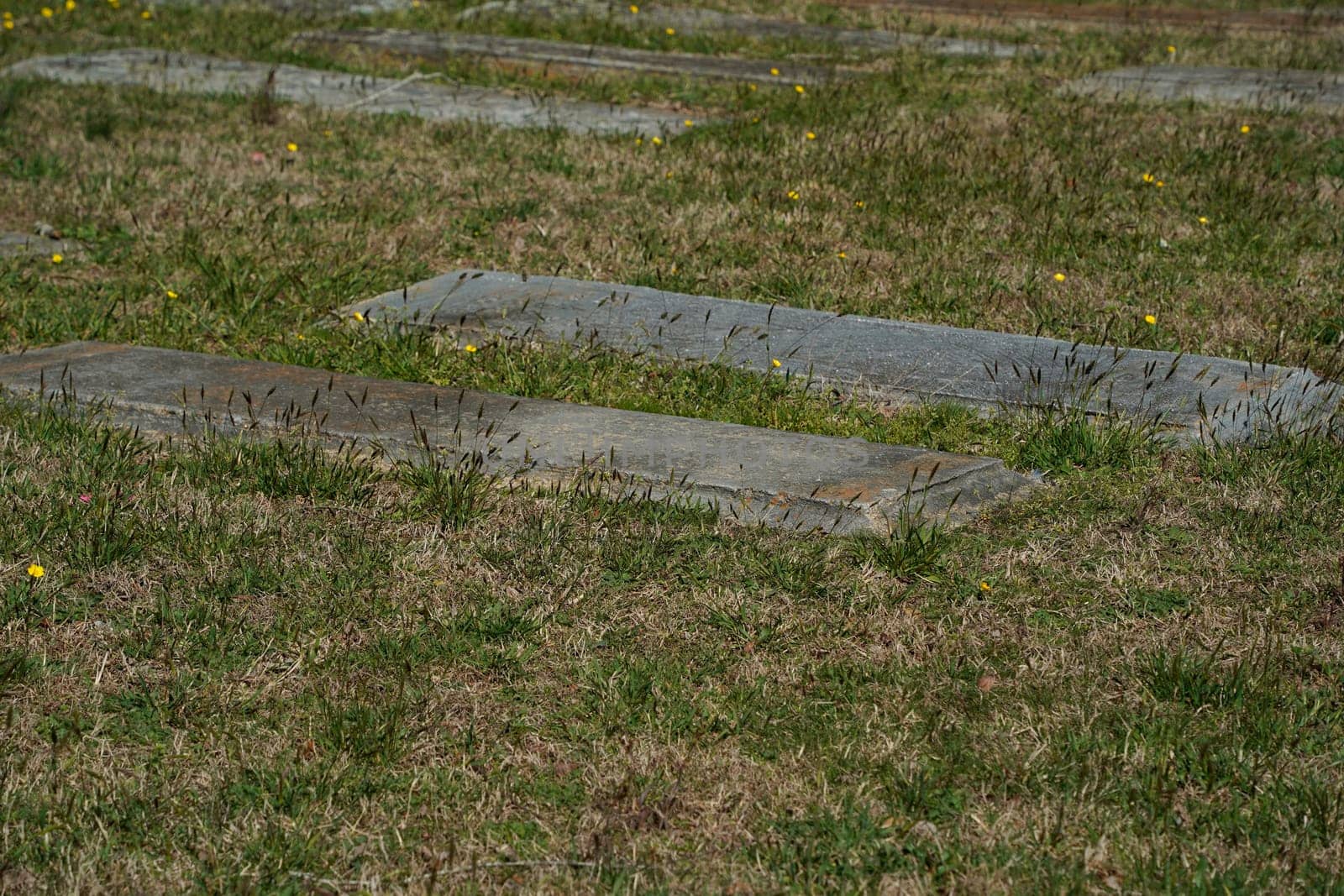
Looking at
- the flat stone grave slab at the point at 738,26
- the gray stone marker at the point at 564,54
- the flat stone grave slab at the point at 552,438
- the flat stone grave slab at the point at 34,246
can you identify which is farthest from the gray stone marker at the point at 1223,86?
the flat stone grave slab at the point at 34,246

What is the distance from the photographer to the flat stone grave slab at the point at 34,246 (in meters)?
6.07

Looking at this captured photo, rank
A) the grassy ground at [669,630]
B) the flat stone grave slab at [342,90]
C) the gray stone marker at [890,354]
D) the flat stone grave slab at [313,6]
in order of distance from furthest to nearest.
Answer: the flat stone grave slab at [313,6] < the flat stone grave slab at [342,90] < the gray stone marker at [890,354] < the grassy ground at [669,630]

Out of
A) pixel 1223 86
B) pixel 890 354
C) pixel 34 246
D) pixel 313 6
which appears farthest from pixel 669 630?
pixel 313 6

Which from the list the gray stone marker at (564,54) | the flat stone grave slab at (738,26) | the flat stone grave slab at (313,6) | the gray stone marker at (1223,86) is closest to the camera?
the gray stone marker at (1223,86)

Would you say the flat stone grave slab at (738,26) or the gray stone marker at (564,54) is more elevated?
the flat stone grave slab at (738,26)

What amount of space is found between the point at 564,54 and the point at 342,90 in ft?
5.90

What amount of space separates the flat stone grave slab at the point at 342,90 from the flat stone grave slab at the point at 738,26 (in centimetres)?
238

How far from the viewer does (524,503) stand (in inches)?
152

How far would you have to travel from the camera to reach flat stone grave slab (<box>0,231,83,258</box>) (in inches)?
239

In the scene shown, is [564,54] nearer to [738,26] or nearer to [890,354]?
[738,26]

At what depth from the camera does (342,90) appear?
9.04 meters

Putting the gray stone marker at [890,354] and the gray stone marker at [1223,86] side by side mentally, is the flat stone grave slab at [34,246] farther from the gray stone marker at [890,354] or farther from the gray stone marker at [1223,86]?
the gray stone marker at [1223,86]

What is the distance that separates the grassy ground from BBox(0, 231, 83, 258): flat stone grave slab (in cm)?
13

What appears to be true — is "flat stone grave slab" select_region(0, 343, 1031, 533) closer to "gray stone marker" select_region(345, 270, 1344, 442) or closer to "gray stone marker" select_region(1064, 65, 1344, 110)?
"gray stone marker" select_region(345, 270, 1344, 442)
